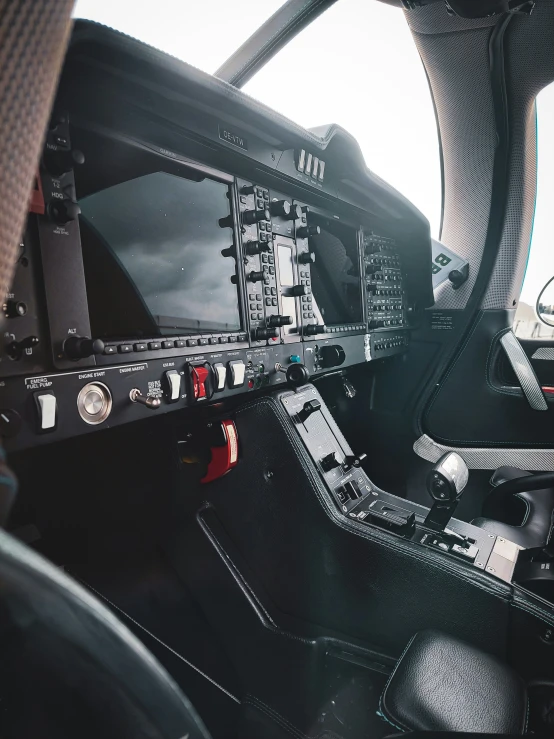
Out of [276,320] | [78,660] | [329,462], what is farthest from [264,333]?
[78,660]

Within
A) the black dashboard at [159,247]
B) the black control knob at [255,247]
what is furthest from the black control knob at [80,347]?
the black control knob at [255,247]

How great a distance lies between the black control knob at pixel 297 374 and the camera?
5.41ft

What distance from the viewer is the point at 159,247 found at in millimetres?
1312

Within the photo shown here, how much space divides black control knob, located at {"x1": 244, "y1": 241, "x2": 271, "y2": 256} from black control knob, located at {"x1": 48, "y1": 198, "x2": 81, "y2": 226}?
69 cm

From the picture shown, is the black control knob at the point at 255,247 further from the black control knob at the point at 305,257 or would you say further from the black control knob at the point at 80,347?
the black control knob at the point at 80,347

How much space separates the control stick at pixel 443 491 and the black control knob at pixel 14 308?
127 centimetres

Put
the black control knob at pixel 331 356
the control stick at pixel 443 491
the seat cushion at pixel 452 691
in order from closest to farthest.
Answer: the seat cushion at pixel 452 691 → the control stick at pixel 443 491 → the black control knob at pixel 331 356

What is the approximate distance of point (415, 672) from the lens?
1098 mm

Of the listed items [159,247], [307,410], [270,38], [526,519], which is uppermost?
[270,38]

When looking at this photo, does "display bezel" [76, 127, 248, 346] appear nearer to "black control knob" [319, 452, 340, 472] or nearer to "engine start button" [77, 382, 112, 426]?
"engine start button" [77, 382, 112, 426]

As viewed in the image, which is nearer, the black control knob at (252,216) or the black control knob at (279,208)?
the black control knob at (252,216)

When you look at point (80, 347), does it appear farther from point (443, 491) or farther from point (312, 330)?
point (443, 491)

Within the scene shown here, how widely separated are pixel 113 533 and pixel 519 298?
2621mm

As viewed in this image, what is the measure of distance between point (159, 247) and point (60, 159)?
1.26 feet
